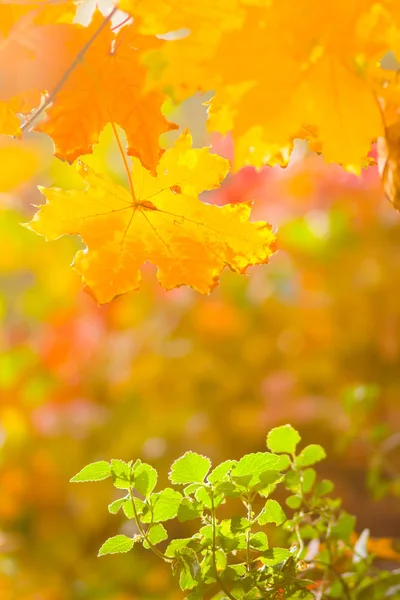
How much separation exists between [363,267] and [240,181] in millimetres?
650

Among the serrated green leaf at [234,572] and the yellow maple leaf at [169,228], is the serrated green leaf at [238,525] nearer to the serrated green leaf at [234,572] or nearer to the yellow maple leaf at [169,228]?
the serrated green leaf at [234,572]

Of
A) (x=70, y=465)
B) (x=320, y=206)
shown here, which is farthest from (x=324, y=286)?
(x=70, y=465)

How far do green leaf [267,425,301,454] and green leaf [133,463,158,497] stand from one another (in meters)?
0.11

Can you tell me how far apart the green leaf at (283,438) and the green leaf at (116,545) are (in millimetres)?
135

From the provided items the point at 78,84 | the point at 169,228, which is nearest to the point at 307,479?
the point at 169,228

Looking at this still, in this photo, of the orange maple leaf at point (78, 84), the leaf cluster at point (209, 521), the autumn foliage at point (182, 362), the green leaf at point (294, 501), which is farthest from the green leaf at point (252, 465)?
the autumn foliage at point (182, 362)

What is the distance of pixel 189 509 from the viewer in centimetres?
45

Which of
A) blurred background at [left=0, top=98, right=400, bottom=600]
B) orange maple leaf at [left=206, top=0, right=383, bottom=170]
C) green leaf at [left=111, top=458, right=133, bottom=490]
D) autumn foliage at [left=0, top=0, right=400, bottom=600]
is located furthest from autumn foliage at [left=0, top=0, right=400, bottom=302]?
blurred background at [left=0, top=98, right=400, bottom=600]

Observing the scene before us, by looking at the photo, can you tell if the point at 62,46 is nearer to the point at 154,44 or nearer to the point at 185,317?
the point at 154,44

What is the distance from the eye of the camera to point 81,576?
2.13 m

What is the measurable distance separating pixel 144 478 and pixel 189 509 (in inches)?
1.4

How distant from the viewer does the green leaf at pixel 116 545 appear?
0.43 metres

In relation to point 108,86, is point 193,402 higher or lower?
lower

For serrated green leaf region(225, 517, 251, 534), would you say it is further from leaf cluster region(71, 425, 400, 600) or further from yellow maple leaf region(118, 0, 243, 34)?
yellow maple leaf region(118, 0, 243, 34)
